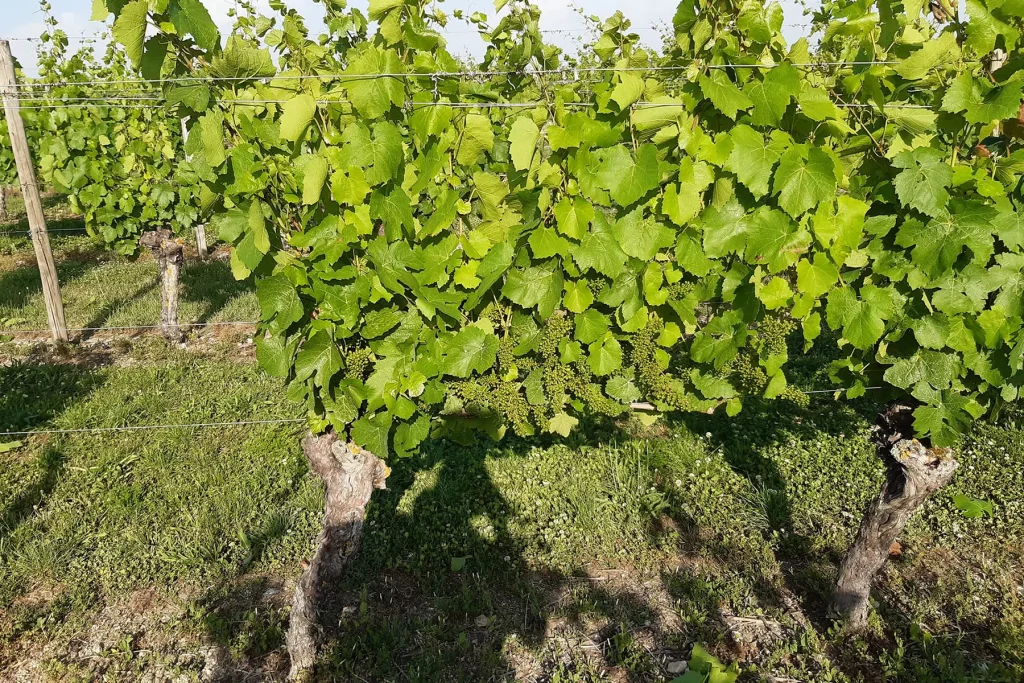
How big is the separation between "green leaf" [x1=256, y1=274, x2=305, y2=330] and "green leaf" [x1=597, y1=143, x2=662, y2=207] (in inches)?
44.7

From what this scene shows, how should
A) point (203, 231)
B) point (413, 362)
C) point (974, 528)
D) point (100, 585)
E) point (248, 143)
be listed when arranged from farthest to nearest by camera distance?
point (203, 231)
point (974, 528)
point (100, 585)
point (413, 362)
point (248, 143)

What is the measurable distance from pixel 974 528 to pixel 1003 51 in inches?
119

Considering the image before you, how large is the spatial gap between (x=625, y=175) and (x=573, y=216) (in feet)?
0.72

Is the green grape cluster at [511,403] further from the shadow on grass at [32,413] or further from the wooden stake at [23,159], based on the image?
the wooden stake at [23,159]

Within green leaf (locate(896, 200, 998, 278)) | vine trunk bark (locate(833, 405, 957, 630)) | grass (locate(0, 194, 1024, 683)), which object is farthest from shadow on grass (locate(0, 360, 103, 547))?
green leaf (locate(896, 200, 998, 278))

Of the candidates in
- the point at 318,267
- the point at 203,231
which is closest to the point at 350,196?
the point at 318,267

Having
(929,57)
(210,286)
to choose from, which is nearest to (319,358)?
(929,57)

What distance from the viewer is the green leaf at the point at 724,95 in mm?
2018

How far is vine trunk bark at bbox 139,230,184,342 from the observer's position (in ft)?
21.9

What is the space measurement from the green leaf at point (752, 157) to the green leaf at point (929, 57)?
50 cm

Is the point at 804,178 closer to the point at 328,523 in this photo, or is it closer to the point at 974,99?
the point at 974,99

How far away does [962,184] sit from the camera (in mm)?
2227

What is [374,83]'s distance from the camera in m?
2.08

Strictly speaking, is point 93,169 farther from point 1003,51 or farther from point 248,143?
point 1003,51
